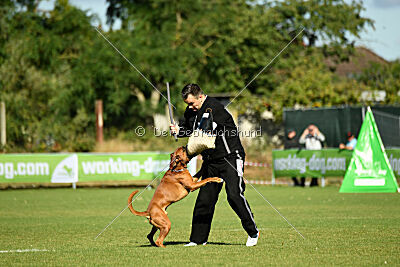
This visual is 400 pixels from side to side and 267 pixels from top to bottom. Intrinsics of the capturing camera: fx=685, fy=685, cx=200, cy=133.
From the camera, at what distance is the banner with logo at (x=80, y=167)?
23.6 m

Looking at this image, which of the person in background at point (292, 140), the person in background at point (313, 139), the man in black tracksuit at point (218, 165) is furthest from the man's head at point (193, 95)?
the person in background at point (292, 140)

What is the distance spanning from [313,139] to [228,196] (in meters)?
15.1

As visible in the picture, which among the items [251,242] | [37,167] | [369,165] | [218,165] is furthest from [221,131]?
[37,167]

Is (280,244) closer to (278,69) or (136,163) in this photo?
(136,163)

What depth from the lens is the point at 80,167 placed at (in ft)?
78.3

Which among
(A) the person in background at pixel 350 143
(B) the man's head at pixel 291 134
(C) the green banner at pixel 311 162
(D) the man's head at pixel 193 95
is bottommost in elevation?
(C) the green banner at pixel 311 162

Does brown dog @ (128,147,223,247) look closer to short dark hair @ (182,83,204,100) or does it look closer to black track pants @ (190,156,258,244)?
black track pants @ (190,156,258,244)

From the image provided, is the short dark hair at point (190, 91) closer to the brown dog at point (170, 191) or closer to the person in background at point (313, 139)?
the brown dog at point (170, 191)

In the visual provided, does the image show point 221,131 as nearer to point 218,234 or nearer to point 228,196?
point 228,196

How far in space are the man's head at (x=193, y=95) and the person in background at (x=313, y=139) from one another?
14946 millimetres

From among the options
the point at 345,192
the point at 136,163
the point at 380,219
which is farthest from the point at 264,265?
the point at 136,163

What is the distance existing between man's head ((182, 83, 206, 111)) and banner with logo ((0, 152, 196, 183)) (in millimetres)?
14604

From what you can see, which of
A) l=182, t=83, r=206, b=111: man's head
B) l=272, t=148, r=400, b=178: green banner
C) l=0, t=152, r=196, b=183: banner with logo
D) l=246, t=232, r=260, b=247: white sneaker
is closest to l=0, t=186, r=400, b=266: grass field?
l=246, t=232, r=260, b=247: white sneaker

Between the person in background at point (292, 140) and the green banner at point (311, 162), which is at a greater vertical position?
the person in background at point (292, 140)
